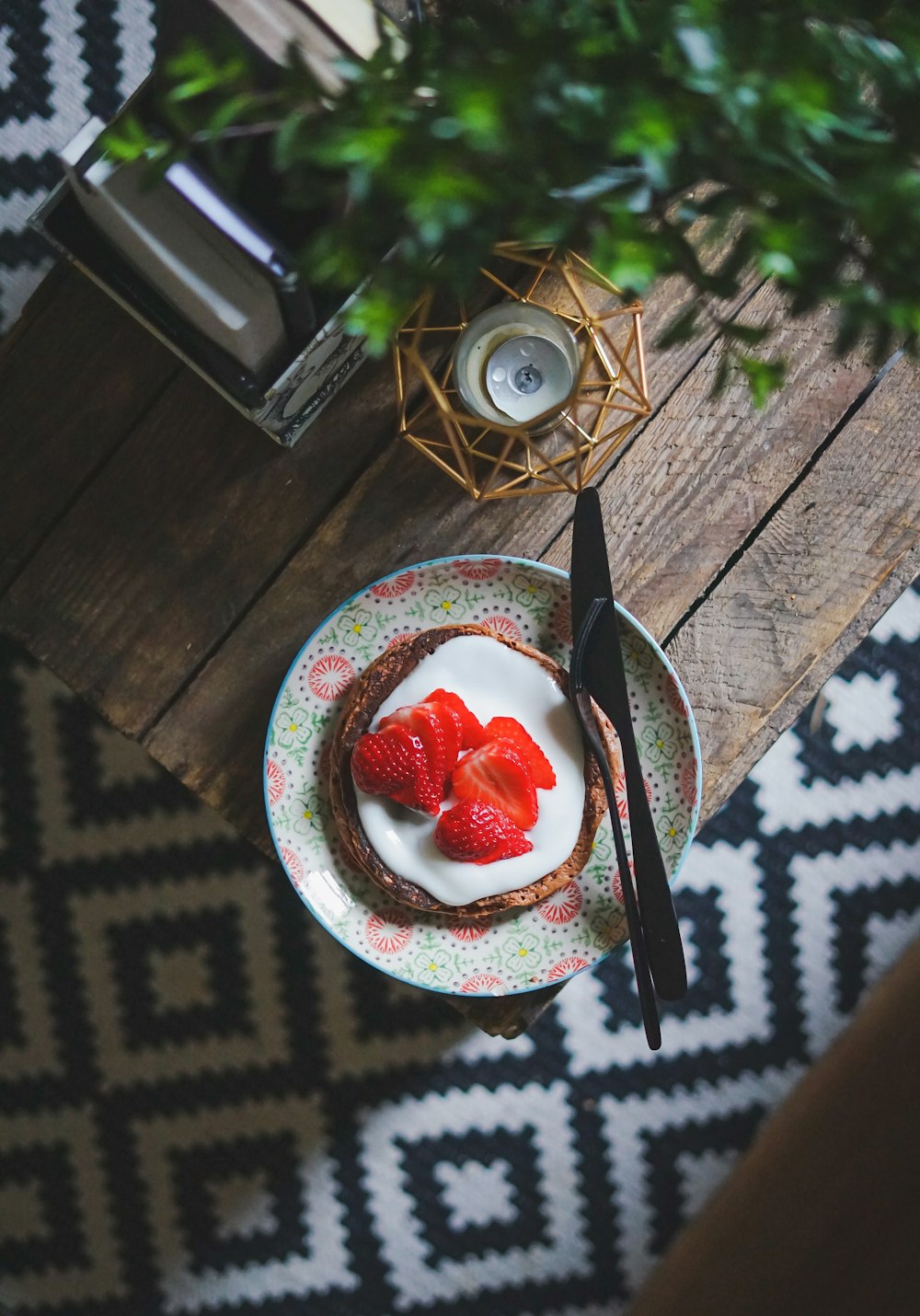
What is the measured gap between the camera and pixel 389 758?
832mm

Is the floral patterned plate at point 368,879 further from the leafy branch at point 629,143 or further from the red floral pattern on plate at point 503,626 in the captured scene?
the leafy branch at point 629,143

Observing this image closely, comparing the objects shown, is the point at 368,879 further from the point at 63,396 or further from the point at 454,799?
the point at 63,396

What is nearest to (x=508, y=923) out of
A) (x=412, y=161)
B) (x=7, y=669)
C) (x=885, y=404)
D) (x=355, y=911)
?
(x=355, y=911)

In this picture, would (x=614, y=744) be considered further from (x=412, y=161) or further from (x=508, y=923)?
(x=412, y=161)

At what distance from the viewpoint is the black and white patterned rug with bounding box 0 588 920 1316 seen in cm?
133

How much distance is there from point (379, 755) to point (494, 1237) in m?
0.81

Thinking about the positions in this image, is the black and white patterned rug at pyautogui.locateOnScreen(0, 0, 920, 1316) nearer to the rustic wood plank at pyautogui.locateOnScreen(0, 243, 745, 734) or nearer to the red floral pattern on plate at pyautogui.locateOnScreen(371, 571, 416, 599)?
the rustic wood plank at pyautogui.locateOnScreen(0, 243, 745, 734)

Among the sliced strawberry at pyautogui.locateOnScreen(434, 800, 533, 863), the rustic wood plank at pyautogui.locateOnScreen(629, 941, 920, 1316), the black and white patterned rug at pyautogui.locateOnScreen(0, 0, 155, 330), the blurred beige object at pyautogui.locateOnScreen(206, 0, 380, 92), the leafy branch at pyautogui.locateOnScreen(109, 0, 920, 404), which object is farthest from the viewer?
the black and white patterned rug at pyautogui.locateOnScreen(0, 0, 155, 330)

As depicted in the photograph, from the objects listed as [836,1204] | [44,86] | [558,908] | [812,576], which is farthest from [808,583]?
[44,86]

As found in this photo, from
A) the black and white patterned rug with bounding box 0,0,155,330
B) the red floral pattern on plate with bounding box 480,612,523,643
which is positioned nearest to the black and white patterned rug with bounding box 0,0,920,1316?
the black and white patterned rug with bounding box 0,0,155,330

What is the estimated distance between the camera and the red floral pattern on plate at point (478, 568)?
0.88 metres

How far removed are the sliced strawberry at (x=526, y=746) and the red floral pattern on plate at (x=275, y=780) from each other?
17cm

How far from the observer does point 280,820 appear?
0.89m

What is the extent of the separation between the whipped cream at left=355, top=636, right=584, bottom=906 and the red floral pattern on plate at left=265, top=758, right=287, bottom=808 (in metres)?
0.07
